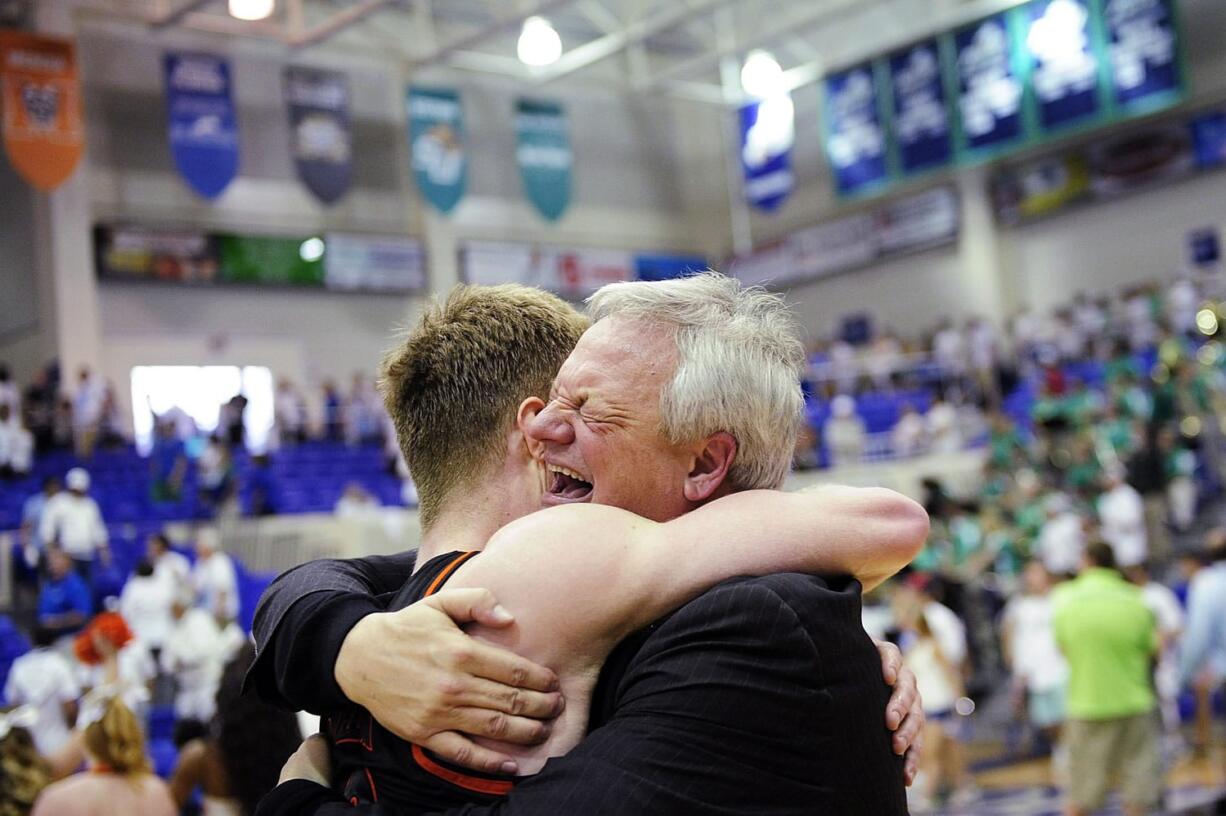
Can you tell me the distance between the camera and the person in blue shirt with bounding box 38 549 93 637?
35.8 feet

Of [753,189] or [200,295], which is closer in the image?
[200,295]

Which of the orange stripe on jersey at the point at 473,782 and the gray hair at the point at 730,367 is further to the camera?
the gray hair at the point at 730,367

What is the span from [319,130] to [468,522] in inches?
717

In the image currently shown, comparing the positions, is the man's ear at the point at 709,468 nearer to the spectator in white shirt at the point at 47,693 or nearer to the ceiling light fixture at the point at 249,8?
the spectator in white shirt at the point at 47,693

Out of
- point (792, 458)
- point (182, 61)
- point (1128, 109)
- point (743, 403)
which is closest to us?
point (743, 403)

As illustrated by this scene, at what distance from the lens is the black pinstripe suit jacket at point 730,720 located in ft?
4.09

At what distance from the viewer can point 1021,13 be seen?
17188mm

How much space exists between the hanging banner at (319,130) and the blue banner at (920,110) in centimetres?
785

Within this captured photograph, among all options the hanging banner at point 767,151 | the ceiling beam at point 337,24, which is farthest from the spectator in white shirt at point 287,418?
the hanging banner at point 767,151

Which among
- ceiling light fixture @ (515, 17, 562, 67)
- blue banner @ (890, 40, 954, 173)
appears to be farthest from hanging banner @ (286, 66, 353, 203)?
blue banner @ (890, 40, 954, 173)

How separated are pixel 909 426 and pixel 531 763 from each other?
16205 mm

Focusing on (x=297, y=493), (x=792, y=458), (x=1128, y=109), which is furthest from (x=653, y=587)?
(x=1128, y=109)

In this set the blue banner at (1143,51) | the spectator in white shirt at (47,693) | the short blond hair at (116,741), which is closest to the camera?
the short blond hair at (116,741)

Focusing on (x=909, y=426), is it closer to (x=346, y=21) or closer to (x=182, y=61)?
(x=346, y=21)
